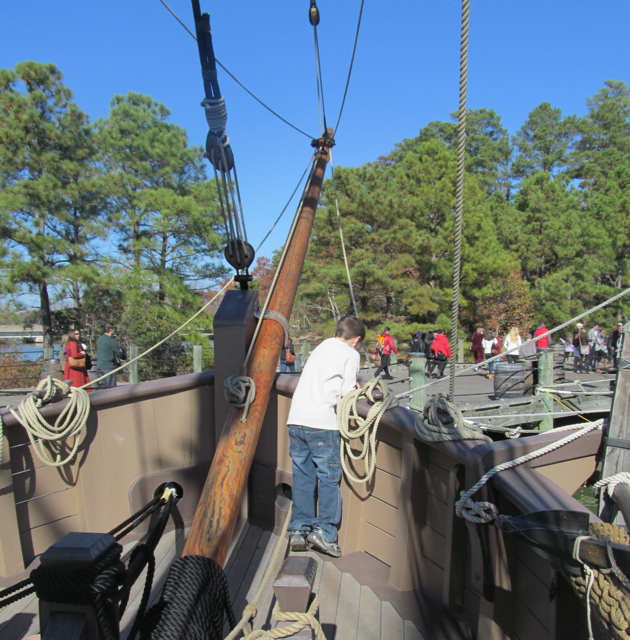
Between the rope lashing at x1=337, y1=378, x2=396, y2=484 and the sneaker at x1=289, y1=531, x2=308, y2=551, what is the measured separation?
40 centimetres

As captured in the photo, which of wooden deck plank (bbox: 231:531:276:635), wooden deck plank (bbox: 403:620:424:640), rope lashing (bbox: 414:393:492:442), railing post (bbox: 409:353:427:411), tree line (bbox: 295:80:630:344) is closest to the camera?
rope lashing (bbox: 414:393:492:442)

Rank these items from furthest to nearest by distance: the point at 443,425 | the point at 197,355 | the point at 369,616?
the point at 197,355
the point at 369,616
the point at 443,425

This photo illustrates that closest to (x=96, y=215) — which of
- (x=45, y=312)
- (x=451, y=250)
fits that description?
(x=45, y=312)

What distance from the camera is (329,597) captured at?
8.01ft

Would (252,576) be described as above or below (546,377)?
below

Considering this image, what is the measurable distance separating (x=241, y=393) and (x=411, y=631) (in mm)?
1301

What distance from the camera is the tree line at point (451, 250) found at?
21812 mm

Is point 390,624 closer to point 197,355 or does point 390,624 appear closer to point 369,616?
point 369,616

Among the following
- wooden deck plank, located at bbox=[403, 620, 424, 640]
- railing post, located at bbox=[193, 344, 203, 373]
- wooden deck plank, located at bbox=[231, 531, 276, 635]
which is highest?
railing post, located at bbox=[193, 344, 203, 373]

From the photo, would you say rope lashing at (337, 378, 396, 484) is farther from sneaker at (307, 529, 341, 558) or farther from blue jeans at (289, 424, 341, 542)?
sneaker at (307, 529, 341, 558)

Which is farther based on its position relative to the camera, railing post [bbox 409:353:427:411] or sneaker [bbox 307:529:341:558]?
railing post [bbox 409:353:427:411]

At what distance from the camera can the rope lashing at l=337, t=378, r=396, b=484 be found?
2.53m

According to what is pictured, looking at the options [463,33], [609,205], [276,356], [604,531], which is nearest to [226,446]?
[276,356]

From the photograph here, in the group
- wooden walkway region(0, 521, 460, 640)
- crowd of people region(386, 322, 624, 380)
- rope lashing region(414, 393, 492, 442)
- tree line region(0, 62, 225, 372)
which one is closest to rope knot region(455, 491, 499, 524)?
rope lashing region(414, 393, 492, 442)
